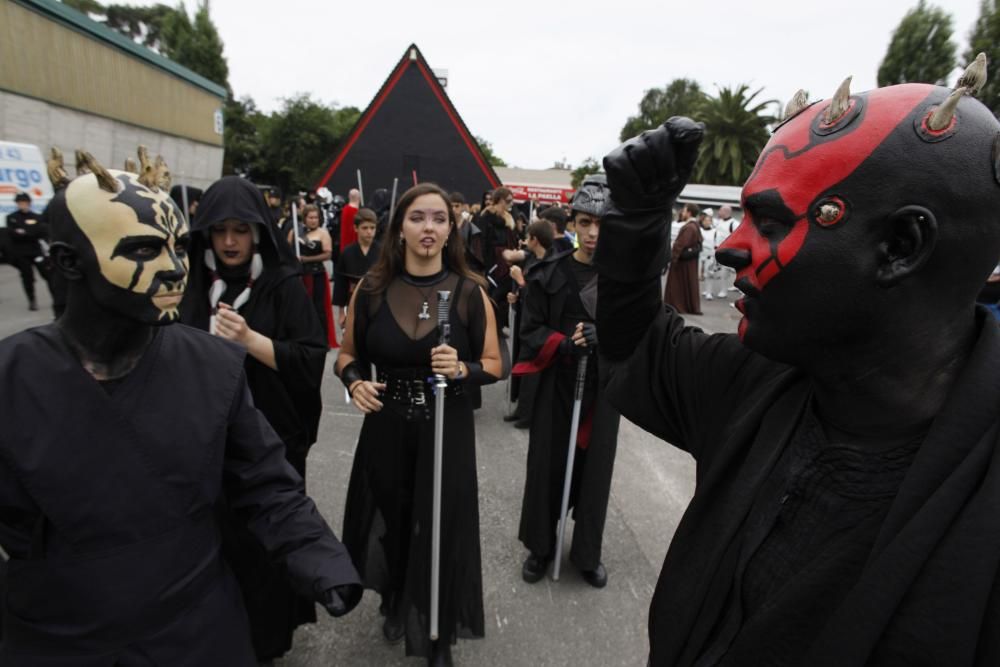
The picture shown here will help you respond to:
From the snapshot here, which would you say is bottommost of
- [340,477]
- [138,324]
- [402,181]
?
[340,477]

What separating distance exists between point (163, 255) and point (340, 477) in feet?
10.8

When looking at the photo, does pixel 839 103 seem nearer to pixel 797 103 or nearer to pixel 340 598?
pixel 797 103

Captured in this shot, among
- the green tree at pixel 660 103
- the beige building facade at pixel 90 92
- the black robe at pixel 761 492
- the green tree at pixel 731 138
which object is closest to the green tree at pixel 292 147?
the beige building facade at pixel 90 92

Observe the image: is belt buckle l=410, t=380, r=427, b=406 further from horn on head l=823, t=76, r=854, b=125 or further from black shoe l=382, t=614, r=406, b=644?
horn on head l=823, t=76, r=854, b=125

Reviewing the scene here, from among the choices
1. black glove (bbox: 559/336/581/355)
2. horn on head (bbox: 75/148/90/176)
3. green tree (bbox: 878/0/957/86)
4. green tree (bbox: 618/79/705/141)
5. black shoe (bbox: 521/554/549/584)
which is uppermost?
green tree (bbox: 618/79/705/141)

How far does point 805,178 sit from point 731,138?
46.2 meters

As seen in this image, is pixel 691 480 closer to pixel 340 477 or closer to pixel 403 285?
pixel 340 477

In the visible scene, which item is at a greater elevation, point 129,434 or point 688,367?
point 688,367

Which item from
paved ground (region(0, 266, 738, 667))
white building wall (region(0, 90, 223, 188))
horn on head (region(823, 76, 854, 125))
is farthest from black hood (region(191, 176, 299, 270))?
white building wall (region(0, 90, 223, 188))

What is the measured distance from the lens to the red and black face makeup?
2.80ft

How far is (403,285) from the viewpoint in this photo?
2.70 m

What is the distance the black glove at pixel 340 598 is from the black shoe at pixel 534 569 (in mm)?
2016

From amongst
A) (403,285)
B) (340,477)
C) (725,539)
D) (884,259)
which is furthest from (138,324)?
(340,477)

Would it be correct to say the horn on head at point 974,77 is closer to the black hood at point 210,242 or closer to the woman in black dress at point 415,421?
the woman in black dress at point 415,421
